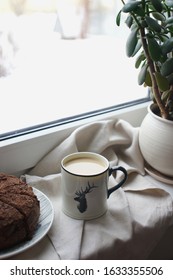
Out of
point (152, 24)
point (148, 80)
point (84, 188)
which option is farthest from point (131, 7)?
point (84, 188)

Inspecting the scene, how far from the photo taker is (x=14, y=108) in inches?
27.6

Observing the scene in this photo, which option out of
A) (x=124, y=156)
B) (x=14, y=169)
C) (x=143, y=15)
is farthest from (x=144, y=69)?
(x=14, y=169)

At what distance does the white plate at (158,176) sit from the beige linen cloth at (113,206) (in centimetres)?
2

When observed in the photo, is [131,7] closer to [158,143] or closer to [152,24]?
[152,24]

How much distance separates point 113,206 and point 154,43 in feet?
0.98

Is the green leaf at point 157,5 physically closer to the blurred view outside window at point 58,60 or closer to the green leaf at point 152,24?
the green leaf at point 152,24

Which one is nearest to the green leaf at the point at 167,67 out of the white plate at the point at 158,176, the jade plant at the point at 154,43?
the jade plant at the point at 154,43

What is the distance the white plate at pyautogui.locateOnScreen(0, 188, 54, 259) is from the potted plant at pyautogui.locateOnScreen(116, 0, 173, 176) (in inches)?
9.0

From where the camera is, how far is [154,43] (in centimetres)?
58

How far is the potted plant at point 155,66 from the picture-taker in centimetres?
58

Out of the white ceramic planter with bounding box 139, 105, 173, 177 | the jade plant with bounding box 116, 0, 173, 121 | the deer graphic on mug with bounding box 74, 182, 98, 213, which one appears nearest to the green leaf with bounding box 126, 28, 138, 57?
the jade plant with bounding box 116, 0, 173, 121

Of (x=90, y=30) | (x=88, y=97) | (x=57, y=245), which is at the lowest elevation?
(x=57, y=245)

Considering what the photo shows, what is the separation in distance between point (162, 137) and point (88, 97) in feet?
0.76
